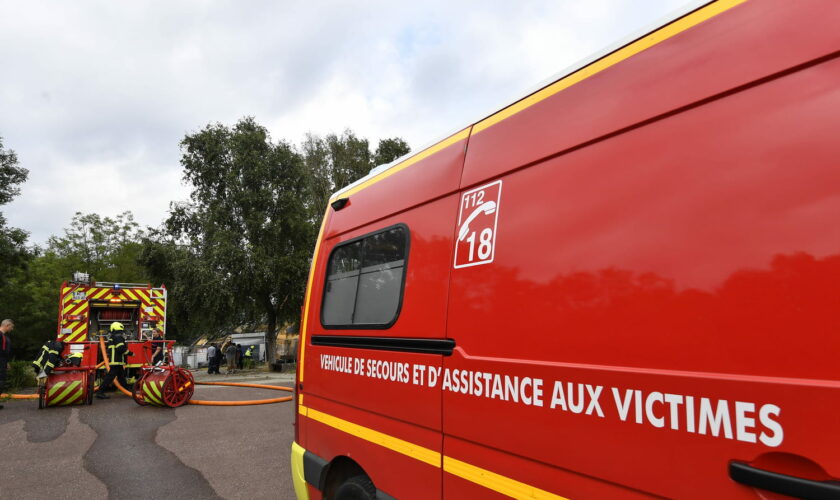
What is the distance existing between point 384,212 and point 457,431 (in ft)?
4.34

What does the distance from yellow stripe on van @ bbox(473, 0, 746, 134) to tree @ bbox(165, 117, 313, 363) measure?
20.9 metres

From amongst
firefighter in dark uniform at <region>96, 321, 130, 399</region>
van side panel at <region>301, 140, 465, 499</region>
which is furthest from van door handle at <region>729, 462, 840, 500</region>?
firefighter in dark uniform at <region>96, 321, 130, 399</region>

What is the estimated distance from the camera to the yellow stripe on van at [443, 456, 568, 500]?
1677 millimetres

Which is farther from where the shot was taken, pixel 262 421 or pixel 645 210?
pixel 262 421

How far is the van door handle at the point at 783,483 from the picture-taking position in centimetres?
103

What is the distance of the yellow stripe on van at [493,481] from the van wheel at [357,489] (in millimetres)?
694

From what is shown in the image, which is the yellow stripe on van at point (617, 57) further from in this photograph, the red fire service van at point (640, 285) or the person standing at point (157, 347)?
the person standing at point (157, 347)

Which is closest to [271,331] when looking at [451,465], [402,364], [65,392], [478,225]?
[65,392]

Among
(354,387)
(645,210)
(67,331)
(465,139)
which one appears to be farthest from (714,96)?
(67,331)

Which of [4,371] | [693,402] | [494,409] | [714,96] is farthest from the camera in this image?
[4,371]

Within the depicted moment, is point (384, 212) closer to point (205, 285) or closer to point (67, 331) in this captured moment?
point (67, 331)

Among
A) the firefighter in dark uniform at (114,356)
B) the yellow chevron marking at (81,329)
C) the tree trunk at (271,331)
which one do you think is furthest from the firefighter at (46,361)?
the tree trunk at (271,331)

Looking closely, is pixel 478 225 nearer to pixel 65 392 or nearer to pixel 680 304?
pixel 680 304

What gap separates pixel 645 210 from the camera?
4.84 ft
